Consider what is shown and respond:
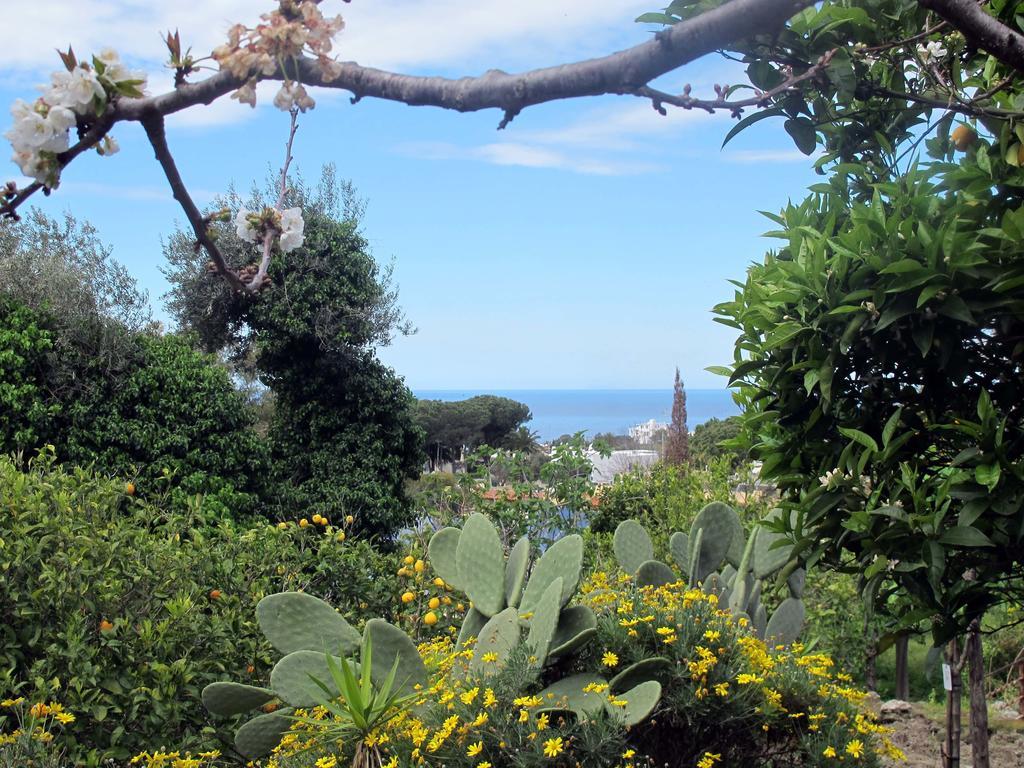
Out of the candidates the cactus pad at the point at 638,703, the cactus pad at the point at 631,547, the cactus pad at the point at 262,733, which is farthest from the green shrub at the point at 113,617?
the cactus pad at the point at 638,703

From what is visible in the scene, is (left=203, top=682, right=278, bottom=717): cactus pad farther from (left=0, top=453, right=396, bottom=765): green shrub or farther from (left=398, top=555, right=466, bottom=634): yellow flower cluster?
(left=398, top=555, right=466, bottom=634): yellow flower cluster

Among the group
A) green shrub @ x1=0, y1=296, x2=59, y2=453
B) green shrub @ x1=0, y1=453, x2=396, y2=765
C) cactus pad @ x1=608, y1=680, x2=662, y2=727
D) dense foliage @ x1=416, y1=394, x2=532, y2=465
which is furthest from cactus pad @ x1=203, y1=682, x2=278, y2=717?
dense foliage @ x1=416, y1=394, x2=532, y2=465

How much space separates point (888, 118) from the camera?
2.87 meters

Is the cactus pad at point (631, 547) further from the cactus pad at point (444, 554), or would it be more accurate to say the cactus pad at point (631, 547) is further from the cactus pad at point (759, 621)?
the cactus pad at point (444, 554)

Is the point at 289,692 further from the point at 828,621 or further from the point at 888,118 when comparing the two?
the point at 828,621

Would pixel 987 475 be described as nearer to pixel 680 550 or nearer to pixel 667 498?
pixel 680 550

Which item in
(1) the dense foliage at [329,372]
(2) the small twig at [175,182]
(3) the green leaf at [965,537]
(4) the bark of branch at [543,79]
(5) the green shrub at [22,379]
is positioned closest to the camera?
(4) the bark of branch at [543,79]

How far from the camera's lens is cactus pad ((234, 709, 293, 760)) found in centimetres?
322

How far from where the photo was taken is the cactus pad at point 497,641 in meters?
2.88

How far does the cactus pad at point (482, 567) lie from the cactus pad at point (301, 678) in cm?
65

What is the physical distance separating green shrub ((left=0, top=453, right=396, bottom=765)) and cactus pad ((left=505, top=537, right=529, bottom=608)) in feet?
3.66

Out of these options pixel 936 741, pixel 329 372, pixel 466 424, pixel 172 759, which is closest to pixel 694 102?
pixel 172 759

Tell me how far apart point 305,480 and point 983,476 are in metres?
12.0

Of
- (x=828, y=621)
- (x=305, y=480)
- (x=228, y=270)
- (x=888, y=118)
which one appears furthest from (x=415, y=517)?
(x=228, y=270)
